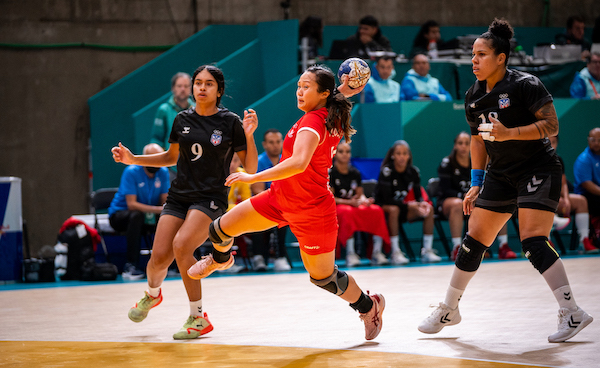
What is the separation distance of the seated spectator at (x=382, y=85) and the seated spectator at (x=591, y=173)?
263 centimetres

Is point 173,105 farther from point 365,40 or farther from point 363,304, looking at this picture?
point 363,304

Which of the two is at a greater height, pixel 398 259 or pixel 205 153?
pixel 205 153

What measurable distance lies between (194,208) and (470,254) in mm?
1703

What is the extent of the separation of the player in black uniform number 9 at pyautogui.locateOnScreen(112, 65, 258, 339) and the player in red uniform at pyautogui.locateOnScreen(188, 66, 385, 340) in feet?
1.58

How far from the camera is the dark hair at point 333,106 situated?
4.09 metres

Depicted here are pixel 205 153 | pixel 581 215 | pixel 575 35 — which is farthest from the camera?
pixel 575 35

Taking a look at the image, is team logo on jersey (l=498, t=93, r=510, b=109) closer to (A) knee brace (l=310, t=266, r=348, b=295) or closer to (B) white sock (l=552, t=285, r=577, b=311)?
(B) white sock (l=552, t=285, r=577, b=311)

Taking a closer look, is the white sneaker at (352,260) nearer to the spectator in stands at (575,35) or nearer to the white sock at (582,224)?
the white sock at (582,224)

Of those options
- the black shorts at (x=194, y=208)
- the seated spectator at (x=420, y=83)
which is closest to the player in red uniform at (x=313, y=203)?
the black shorts at (x=194, y=208)

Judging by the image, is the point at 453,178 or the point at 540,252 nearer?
the point at 540,252

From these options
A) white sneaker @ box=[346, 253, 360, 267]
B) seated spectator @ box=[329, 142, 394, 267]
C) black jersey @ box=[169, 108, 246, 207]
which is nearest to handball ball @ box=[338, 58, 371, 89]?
black jersey @ box=[169, 108, 246, 207]

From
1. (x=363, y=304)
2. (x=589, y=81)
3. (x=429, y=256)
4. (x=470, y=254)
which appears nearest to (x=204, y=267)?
(x=363, y=304)

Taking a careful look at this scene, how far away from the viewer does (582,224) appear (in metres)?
10.1

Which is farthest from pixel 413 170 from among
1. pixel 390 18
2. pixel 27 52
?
pixel 27 52
